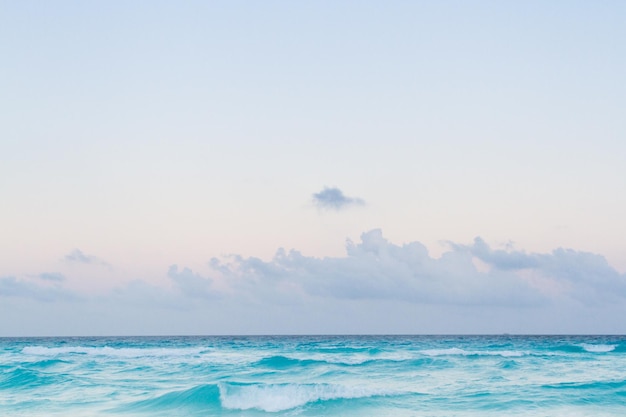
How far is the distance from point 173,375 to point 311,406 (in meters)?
10.9

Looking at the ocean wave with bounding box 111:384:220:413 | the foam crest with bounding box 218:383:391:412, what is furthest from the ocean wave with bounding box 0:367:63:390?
the foam crest with bounding box 218:383:391:412

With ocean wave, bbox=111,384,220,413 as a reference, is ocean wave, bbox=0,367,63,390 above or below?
above

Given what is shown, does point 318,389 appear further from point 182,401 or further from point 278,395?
point 182,401

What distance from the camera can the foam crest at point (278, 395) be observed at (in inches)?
744

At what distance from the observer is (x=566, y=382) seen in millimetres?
24062

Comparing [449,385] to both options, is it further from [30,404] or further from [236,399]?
[30,404]

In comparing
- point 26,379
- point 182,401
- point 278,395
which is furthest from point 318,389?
point 26,379

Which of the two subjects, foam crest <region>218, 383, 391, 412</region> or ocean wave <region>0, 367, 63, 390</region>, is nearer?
foam crest <region>218, 383, 391, 412</region>

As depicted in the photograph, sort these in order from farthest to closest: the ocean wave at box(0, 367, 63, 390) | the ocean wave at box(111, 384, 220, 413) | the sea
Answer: the ocean wave at box(0, 367, 63, 390) < the ocean wave at box(111, 384, 220, 413) < the sea

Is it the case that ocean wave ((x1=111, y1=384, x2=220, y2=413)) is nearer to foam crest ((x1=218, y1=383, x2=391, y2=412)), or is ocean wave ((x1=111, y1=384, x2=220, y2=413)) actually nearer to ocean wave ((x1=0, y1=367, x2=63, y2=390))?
foam crest ((x1=218, y1=383, x2=391, y2=412))

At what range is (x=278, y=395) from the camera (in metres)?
19.6

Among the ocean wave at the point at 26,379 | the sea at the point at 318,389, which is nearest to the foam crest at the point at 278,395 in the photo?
the sea at the point at 318,389

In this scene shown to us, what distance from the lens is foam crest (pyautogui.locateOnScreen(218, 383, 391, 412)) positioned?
18891mm

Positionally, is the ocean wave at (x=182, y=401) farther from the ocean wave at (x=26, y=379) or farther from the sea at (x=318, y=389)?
the ocean wave at (x=26, y=379)
